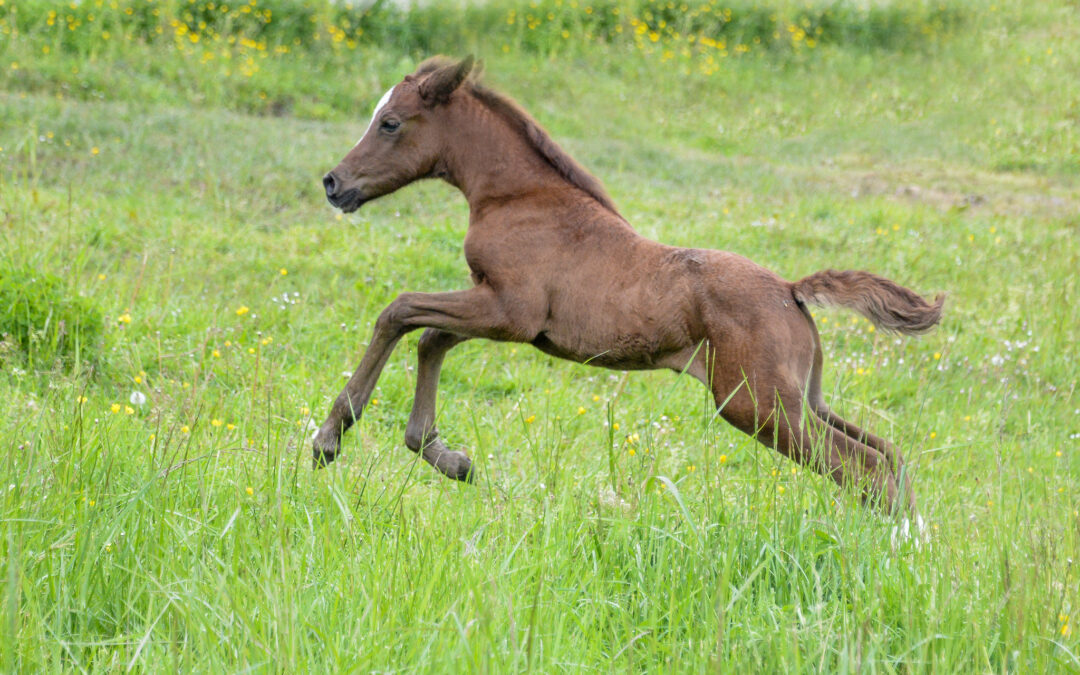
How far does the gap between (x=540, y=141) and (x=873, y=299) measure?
1.43 m

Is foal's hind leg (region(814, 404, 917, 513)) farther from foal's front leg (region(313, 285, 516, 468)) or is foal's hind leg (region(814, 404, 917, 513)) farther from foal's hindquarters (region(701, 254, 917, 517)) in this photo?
foal's front leg (region(313, 285, 516, 468))

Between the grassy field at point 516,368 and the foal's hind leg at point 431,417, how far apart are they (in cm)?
15

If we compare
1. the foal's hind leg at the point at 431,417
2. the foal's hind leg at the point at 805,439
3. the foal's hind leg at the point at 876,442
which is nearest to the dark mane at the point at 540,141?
the foal's hind leg at the point at 431,417

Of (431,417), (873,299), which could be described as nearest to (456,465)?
(431,417)

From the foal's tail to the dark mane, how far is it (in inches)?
34.0

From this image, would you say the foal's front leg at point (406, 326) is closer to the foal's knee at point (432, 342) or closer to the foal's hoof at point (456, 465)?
the foal's knee at point (432, 342)

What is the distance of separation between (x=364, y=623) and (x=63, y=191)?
660 centimetres

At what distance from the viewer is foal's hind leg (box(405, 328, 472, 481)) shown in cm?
398

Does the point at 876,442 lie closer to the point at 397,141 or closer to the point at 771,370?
the point at 771,370

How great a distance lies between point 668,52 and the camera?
50.2 feet

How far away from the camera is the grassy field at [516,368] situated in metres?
2.59

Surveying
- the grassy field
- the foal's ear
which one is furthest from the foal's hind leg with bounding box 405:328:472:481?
the foal's ear

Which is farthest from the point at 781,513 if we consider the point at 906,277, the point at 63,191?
the point at 63,191

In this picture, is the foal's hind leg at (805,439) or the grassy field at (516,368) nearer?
the grassy field at (516,368)
